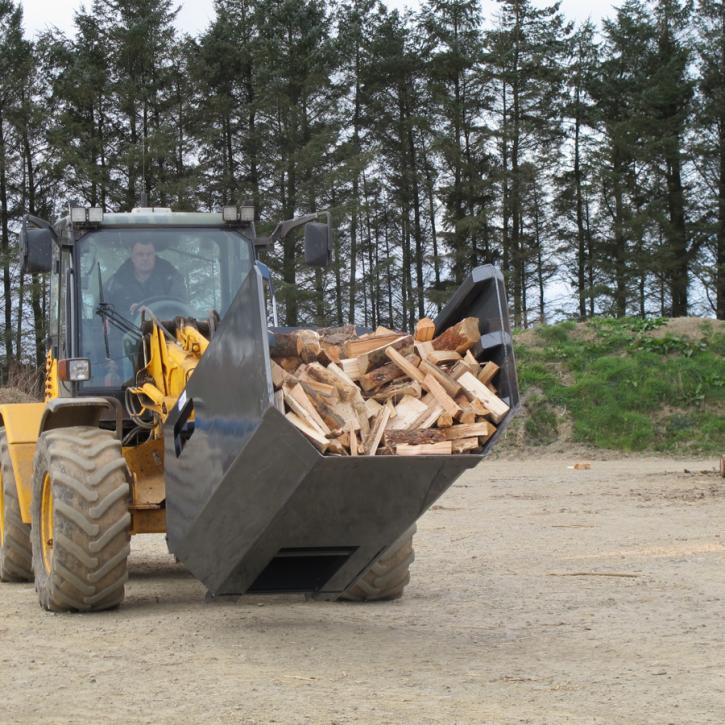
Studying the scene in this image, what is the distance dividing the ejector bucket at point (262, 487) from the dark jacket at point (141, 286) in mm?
1721

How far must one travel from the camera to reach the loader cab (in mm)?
8656

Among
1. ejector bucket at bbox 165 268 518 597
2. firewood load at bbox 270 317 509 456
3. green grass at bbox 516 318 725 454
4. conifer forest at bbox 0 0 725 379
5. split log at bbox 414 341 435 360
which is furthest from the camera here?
conifer forest at bbox 0 0 725 379

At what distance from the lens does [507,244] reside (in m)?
46.4

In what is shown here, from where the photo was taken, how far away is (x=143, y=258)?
881 cm

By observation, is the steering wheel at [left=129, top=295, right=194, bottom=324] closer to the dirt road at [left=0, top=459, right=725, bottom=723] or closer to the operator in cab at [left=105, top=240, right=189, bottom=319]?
the operator in cab at [left=105, top=240, right=189, bottom=319]

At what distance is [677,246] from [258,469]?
41429mm

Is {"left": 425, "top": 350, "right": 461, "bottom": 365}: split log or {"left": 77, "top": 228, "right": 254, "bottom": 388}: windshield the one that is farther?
{"left": 77, "top": 228, "right": 254, "bottom": 388}: windshield

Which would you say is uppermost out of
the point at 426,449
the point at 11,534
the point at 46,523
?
the point at 426,449

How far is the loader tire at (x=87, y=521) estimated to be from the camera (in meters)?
7.27

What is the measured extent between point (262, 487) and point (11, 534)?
13.7ft

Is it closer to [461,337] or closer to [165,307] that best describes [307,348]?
[461,337]

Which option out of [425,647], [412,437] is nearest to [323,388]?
[412,437]

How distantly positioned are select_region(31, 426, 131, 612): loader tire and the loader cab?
1.07m

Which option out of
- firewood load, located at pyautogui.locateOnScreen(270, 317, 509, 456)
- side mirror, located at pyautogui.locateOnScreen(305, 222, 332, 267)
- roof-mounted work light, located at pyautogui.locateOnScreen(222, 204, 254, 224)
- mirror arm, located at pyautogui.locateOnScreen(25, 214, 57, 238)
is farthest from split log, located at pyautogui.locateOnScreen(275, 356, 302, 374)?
mirror arm, located at pyautogui.locateOnScreen(25, 214, 57, 238)
